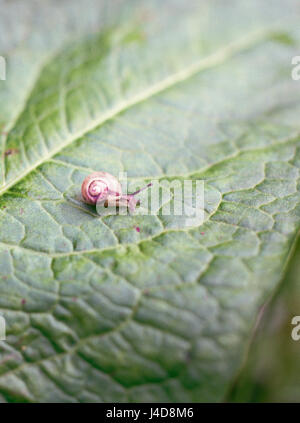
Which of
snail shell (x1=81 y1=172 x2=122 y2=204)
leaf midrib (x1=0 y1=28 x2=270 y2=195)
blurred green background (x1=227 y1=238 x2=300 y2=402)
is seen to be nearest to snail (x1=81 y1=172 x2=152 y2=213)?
snail shell (x1=81 y1=172 x2=122 y2=204)

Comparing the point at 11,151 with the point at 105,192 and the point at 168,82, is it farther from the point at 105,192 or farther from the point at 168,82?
the point at 168,82

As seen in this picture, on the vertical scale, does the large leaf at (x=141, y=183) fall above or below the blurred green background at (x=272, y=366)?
above

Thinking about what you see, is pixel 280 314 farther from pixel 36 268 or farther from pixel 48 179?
pixel 48 179

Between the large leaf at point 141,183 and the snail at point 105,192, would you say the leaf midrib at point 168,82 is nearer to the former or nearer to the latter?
the large leaf at point 141,183

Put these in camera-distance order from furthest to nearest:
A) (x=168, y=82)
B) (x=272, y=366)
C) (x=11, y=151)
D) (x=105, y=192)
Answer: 1. (x=168, y=82)
2. (x=11, y=151)
3. (x=105, y=192)
4. (x=272, y=366)

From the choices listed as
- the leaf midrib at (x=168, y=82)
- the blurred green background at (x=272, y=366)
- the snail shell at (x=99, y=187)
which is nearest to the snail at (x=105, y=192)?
the snail shell at (x=99, y=187)

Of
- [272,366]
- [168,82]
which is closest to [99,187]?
[272,366]
